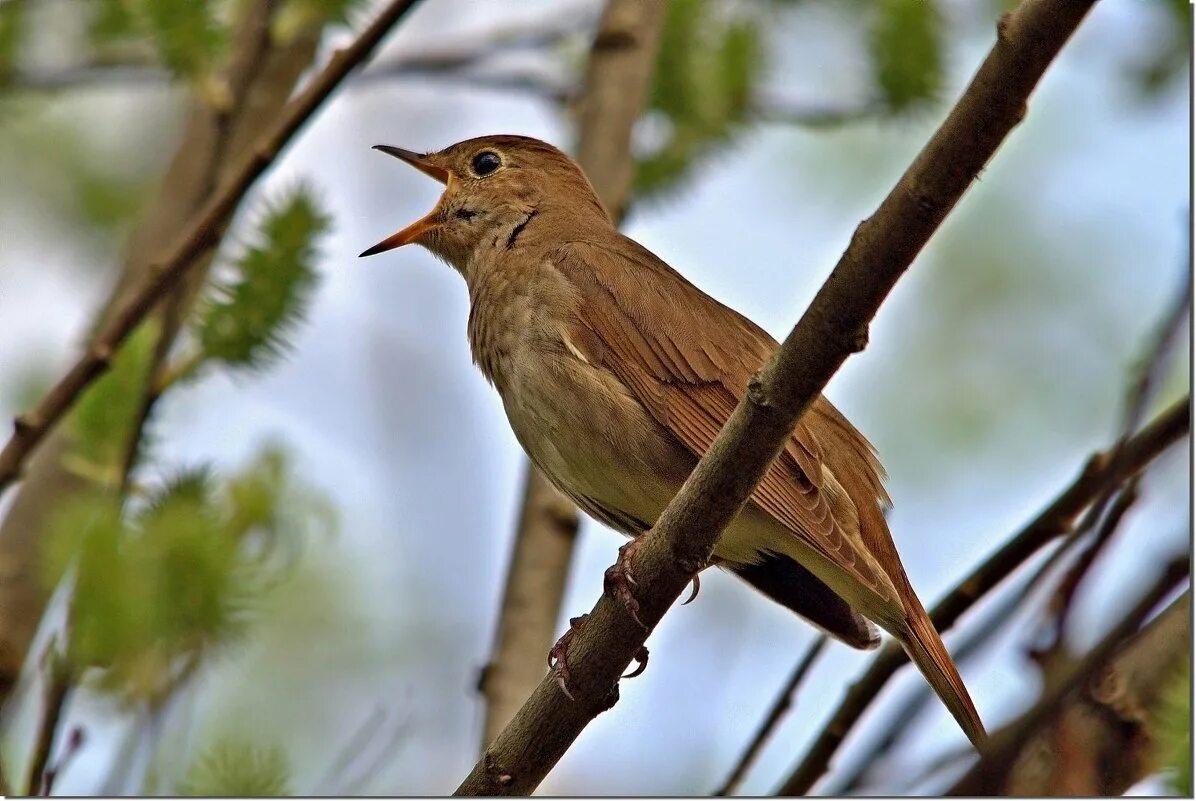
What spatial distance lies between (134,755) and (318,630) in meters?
4.77

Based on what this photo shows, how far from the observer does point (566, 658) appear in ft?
13.3

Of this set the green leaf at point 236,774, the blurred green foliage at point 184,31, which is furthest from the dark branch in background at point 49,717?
the blurred green foliage at point 184,31

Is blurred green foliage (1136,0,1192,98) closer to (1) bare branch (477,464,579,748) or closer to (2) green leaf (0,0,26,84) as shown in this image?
(1) bare branch (477,464,579,748)

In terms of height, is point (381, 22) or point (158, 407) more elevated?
point (381, 22)

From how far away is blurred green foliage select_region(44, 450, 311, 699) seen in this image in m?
3.80

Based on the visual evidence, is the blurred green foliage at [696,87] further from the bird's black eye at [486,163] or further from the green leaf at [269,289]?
the green leaf at [269,289]

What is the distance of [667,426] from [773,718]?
1061 millimetres

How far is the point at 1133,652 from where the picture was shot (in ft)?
12.6

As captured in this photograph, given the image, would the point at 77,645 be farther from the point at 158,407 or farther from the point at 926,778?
the point at 926,778

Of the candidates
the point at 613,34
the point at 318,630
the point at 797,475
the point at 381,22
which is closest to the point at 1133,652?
the point at 797,475

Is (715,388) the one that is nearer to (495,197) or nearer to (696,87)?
(495,197)

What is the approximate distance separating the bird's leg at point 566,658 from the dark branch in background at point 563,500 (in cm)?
111

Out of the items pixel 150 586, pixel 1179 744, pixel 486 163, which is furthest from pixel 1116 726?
pixel 486 163

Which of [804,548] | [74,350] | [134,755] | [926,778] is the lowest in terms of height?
[134,755]
